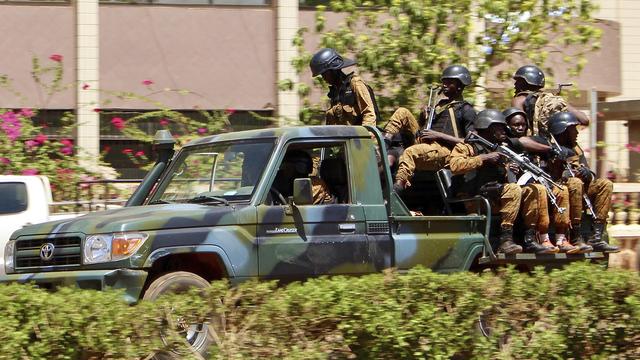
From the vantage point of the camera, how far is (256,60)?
55.6 feet

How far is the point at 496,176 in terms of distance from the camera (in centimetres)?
851

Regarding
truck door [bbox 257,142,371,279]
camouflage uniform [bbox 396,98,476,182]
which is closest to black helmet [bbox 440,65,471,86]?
camouflage uniform [bbox 396,98,476,182]

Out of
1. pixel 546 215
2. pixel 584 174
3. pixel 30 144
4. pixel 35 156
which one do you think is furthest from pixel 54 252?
pixel 35 156

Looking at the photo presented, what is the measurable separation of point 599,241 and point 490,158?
4.17ft

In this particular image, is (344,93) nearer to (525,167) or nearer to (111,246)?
(525,167)

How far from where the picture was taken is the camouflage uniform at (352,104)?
877cm

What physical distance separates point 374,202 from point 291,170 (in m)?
0.68

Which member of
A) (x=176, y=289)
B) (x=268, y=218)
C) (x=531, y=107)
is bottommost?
(x=176, y=289)

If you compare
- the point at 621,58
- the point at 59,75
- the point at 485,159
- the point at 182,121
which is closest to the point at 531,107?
the point at 485,159

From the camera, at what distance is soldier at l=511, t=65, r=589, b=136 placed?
887 centimetres

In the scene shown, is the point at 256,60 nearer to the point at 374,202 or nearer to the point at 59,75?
the point at 59,75

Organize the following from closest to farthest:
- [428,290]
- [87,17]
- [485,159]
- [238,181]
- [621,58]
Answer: [428,290] < [238,181] < [485,159] < [87,17] < [621,58]

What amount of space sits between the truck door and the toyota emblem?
147cm

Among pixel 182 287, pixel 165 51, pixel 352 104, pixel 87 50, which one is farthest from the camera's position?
pixel 165 51
